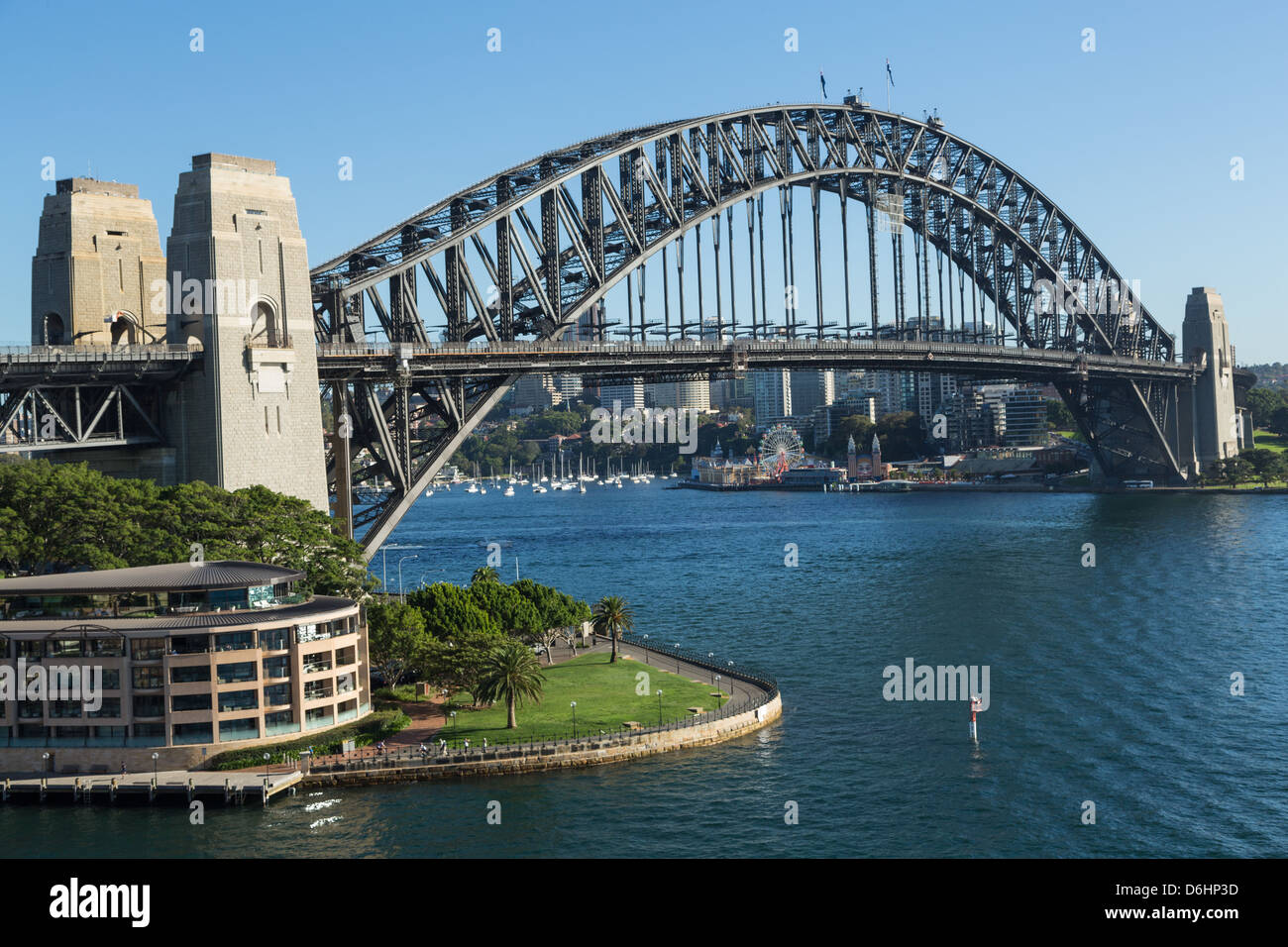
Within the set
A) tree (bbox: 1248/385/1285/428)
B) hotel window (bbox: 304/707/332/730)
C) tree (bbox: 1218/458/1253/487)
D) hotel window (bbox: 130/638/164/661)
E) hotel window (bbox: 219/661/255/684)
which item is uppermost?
tree (bbox: 1248/385/1285/428)

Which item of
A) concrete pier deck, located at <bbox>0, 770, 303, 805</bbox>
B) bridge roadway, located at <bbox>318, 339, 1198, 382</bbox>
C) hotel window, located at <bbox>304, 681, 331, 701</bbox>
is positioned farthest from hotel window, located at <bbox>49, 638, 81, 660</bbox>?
bridge roadway, located at <bbox>318, 339, 1198, 382</bbox>

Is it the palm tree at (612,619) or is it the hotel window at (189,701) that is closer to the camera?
the hotel window at (189,701)

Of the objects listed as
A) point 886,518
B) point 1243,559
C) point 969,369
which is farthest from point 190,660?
point 886,518

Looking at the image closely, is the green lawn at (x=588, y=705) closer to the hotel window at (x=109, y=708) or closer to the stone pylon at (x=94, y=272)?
the hotel window at (x=109, y=708)

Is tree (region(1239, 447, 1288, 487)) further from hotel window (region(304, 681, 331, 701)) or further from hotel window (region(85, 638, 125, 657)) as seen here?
hotel window (region(85, 638, 125, 657))

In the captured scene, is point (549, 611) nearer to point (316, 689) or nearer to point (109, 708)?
point (316, 689)

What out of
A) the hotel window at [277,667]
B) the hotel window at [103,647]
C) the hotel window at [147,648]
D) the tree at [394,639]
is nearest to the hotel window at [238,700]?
the hotel window at [277,667]
